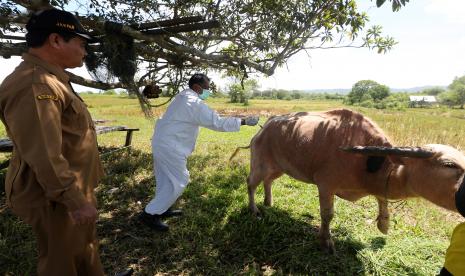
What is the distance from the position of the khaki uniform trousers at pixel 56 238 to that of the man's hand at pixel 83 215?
0.16 metres

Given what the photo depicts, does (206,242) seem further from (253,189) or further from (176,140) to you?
(176,140)

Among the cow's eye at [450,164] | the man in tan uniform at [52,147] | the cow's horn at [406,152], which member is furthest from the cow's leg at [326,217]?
the man in tan uniform at [52,147]

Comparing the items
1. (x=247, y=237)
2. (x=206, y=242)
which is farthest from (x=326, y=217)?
(x=206, y=242)

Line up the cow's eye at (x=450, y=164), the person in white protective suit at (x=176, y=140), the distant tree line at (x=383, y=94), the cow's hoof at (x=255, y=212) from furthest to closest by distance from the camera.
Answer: the distant tree line at (x=383, y=94) → the cow's hoof at (x=255, y=212) → the person in white protective suit at (x=176, y=140) → the cow's eye at (x=450, y=164)

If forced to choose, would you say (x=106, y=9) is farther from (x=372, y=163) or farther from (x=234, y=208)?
(x=372, y=163)

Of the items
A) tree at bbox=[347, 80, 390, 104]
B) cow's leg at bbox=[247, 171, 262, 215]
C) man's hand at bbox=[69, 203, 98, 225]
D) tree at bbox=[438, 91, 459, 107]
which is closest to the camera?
man's hand at bbox=[69, 203, 98, 225]

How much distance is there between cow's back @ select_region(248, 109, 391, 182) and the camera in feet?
12.5

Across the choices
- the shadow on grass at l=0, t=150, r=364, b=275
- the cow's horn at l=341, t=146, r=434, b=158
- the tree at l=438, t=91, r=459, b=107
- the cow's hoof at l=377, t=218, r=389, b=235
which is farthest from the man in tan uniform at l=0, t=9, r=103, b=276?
the tree at l=438, t=91, r=459, b=107

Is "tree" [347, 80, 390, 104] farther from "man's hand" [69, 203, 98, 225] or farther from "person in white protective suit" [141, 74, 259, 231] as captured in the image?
"man's hand" [69, 203, 98, 225]

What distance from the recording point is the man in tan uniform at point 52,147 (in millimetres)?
1961

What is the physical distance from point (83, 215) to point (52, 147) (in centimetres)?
47

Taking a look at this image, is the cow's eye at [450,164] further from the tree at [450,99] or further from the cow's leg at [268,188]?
the tree at [450,99]

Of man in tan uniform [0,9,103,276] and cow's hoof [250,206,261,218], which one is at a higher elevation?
man in tan uniform [0,9,103,276]

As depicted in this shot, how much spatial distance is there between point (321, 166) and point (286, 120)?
106 centimetres
